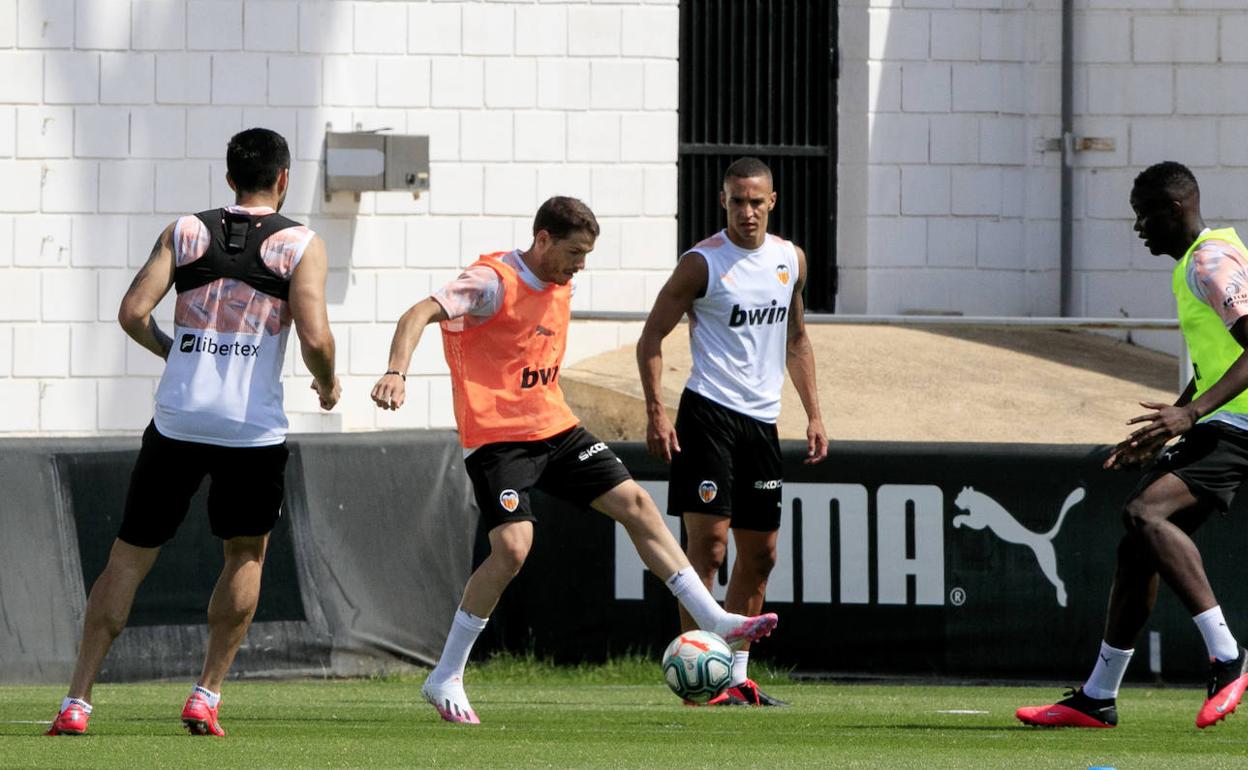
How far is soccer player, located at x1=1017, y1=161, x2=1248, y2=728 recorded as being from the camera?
291 inches

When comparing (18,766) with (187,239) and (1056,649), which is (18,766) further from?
(1056,649)

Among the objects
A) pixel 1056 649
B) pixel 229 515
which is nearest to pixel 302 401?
pixel 1056 649

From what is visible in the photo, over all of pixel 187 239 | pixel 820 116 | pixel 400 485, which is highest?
pixel 820 116

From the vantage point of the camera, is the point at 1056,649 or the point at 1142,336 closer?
the point at 1056,649

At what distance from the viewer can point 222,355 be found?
7.00 m

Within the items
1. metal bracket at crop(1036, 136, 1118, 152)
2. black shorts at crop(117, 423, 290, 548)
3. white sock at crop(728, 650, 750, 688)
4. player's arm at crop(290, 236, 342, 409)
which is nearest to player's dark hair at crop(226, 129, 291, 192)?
player's arm at crop(290, 236, 342, 409)

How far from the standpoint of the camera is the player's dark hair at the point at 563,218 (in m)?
7.96

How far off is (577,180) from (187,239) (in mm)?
8258

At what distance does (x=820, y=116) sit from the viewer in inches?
627

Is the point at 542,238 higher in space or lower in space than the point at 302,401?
higher

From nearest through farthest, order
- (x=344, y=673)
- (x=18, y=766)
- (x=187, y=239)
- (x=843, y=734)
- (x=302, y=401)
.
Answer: (x=18, y=766) → (x=187, y=239) → (x=843, y=734) → (x=344, y=673) → (x=302, y=401)

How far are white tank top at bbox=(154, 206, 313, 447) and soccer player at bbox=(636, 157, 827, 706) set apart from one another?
2.24 metres

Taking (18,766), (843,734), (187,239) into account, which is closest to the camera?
(18,766)

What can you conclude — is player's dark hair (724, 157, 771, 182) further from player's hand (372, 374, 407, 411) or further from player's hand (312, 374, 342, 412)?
player's hand (312, 374, 342, 412)
